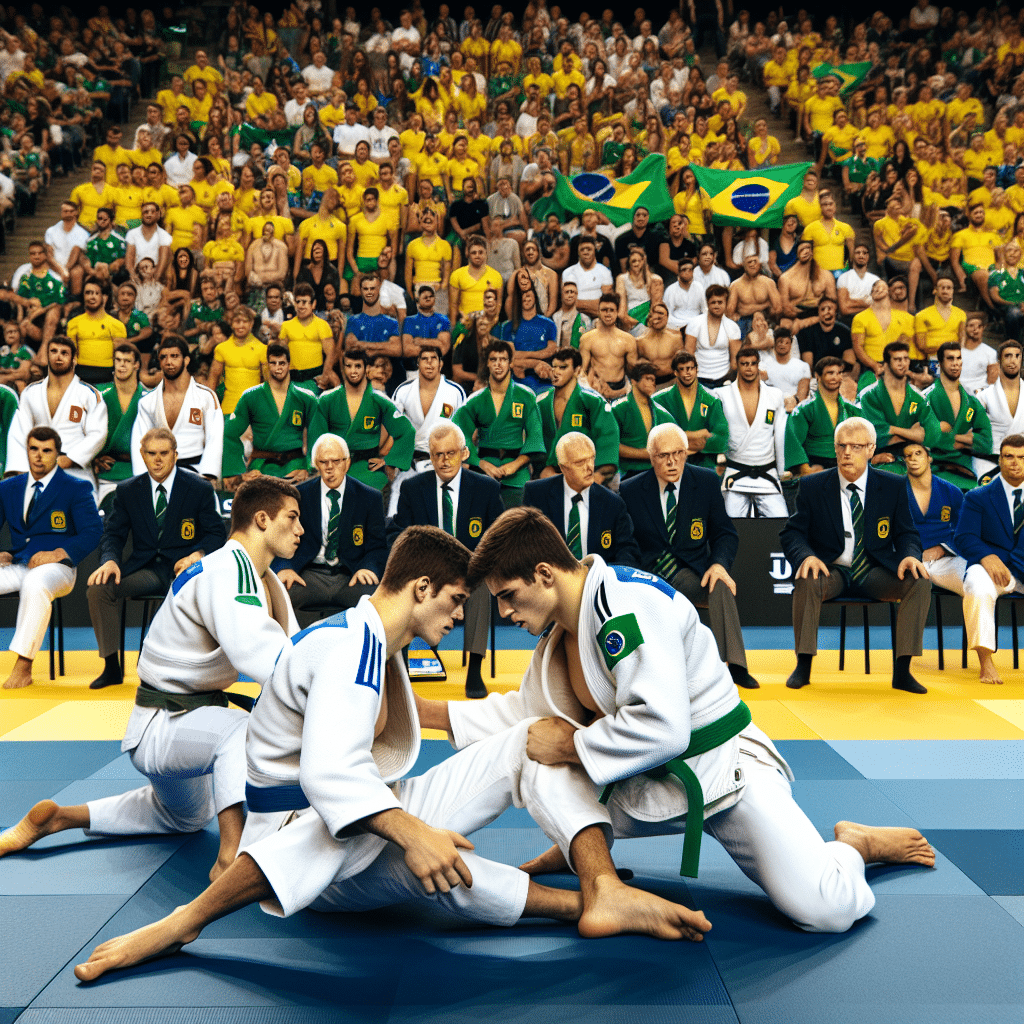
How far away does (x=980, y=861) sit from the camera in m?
3.23

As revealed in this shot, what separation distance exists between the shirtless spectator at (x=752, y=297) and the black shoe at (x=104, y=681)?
22.6 ft

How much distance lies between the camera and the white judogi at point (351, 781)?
248cm

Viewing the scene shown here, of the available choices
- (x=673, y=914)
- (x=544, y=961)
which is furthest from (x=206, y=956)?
(x=673, y=914)

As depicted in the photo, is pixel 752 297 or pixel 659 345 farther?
pixel 752 297

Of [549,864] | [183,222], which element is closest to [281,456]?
[183,222]

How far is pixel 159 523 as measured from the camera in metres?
6.30

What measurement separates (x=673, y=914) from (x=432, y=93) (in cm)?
1271

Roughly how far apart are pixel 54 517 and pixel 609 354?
4886 mm

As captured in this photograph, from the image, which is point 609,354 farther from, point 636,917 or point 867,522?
point 636,917

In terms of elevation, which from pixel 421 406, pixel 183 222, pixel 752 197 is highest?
pixel 752 197

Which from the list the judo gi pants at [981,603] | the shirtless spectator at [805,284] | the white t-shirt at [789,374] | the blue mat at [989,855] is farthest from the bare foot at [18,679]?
the shirtless spectator at [805,284]

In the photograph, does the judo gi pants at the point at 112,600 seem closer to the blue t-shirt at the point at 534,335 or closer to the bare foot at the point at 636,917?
the bare foot at the point at 636,917

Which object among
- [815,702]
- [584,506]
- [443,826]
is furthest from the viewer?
[584,506]

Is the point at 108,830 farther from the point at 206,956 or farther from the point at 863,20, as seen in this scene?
the point at 863,20
